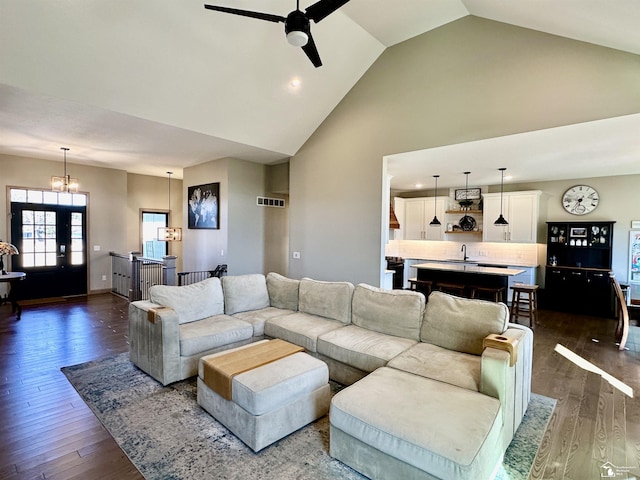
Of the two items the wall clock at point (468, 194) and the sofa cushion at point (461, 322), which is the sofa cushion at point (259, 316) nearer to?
the sofa cushion at point (461, 322)

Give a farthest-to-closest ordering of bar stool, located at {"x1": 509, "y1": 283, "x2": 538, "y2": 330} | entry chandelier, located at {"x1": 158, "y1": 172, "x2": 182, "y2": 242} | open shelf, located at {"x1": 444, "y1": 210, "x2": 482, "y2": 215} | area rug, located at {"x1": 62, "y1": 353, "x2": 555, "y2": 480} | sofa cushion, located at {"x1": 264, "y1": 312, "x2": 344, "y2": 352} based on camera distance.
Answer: entry chandelier, located at {"x1": 158, "y1": 172, "x2": 182, "y2": 242} → open shelf, located at {"x1": 444, "y1": 210, "x2": 482, "y2": 215} → bar stool, located at {"x1": 509, "y1": 283, "x2": 538, "y2": 330} → sofa cushion, located at {"x1": 264, "y1": 312, "x2": 344, "y2": 352} → area rug, located at {"x1": 62, "y1": 353, "x2": 555, "y2": 480}

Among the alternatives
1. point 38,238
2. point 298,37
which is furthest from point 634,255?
point 38,238

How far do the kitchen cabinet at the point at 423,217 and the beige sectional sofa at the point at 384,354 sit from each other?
6.02 meters

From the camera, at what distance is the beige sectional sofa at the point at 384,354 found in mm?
1867

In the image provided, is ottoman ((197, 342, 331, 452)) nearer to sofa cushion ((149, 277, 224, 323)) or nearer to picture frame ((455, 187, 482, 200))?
sofa cushion ((149, 277, 224, 323))

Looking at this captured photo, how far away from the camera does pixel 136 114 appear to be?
4289 millimetres

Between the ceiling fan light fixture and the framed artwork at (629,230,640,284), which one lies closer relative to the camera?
the ceiling fan light fixture

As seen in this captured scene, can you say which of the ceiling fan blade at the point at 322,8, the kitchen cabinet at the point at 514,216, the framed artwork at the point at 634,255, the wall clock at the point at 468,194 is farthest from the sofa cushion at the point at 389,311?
the wall clock at the point at 468,194

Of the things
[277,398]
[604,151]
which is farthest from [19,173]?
[604,151]

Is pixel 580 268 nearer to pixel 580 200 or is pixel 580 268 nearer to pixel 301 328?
pixel 580 200

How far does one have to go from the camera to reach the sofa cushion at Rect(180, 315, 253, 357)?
10.9 ft

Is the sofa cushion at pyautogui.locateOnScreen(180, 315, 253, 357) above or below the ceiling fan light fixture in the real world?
below

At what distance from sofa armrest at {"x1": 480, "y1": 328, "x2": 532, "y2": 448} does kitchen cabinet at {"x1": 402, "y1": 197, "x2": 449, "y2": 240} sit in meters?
6.83

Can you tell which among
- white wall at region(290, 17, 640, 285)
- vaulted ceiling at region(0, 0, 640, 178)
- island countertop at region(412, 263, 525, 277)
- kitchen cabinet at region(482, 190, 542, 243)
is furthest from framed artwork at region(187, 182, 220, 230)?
kitchen cabinet at region(482, 190, 542, 243)
